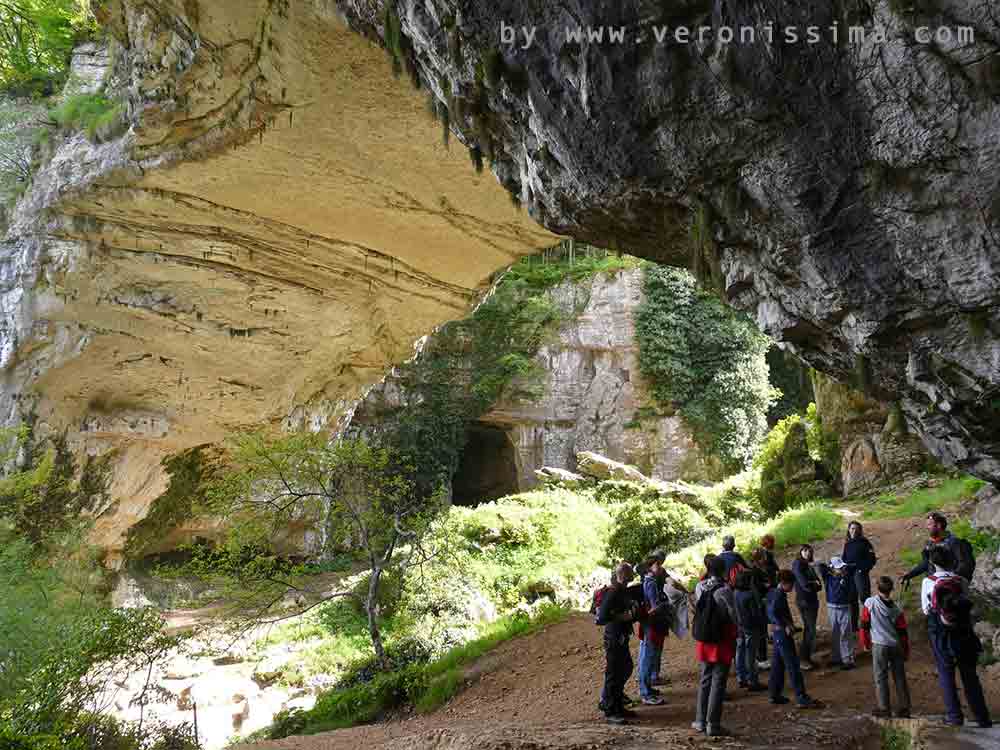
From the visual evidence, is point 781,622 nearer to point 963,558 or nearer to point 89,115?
point 963,558

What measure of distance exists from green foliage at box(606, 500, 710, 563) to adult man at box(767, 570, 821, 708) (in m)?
9.07

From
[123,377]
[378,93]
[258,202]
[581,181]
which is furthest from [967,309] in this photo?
[123,377]

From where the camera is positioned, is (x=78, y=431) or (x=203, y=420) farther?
(x=203, y=420)

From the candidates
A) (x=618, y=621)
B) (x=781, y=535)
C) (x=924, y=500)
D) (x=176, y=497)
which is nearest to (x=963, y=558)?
(x=618, y=621)

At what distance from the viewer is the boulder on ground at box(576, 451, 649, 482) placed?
19.1m

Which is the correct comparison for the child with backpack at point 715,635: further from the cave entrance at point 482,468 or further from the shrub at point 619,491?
the cave entrance at point 482,468

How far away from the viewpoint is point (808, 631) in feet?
20.5

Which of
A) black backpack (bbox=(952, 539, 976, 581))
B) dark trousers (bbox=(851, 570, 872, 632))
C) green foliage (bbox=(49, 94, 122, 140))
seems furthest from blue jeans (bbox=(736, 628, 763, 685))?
green foliage (bbox=(49, 94, 122, 140))

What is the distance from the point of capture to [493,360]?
23.8m

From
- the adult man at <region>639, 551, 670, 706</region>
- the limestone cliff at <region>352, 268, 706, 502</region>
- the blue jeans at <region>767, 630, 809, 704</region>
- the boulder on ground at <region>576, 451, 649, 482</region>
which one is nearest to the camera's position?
the blue jeans at <region>767, 630, 809, 704</region>

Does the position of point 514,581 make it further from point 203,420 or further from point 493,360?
point 493,360

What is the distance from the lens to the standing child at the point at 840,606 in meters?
5.89

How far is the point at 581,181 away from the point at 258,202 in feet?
23.2

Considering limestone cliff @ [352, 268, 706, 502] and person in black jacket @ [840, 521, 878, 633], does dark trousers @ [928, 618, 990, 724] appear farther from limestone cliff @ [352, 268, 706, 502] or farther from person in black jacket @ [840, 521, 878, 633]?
limestone cliff @ [352, 268, 706, 502]
